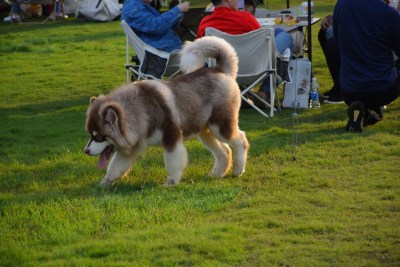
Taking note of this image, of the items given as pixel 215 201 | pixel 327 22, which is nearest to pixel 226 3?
pixel 327 22

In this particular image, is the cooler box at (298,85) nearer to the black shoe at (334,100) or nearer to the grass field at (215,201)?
the grass field at (215,201)

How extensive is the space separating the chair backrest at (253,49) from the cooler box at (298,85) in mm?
612

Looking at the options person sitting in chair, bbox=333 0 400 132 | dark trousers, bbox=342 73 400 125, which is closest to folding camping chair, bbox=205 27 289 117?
person sitting in chair, bbox=333 0 400 132

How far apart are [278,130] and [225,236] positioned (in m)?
3.95

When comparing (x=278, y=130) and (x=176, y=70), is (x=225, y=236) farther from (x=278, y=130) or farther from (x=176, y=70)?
(x=176, y=70)

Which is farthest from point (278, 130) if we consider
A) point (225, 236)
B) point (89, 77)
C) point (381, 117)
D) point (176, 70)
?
point (89, 77)

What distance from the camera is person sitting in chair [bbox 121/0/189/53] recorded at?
10.8m

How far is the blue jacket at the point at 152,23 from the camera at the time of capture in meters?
10.8

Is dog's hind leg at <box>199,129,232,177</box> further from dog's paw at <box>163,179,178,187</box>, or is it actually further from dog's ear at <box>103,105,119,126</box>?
dog's ear at <box>103,105,119,126</box>

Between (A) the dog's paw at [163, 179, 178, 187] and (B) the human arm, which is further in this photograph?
(B) the human arm

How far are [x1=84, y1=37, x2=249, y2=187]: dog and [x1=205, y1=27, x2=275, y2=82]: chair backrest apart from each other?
7.65 feet

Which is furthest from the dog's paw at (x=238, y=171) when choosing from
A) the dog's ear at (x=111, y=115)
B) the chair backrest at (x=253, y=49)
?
the chair backrest at (x=253, y=49)

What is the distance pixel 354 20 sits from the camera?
907 centimetres

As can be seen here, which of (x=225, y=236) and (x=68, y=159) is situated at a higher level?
(x=225, y=236)
